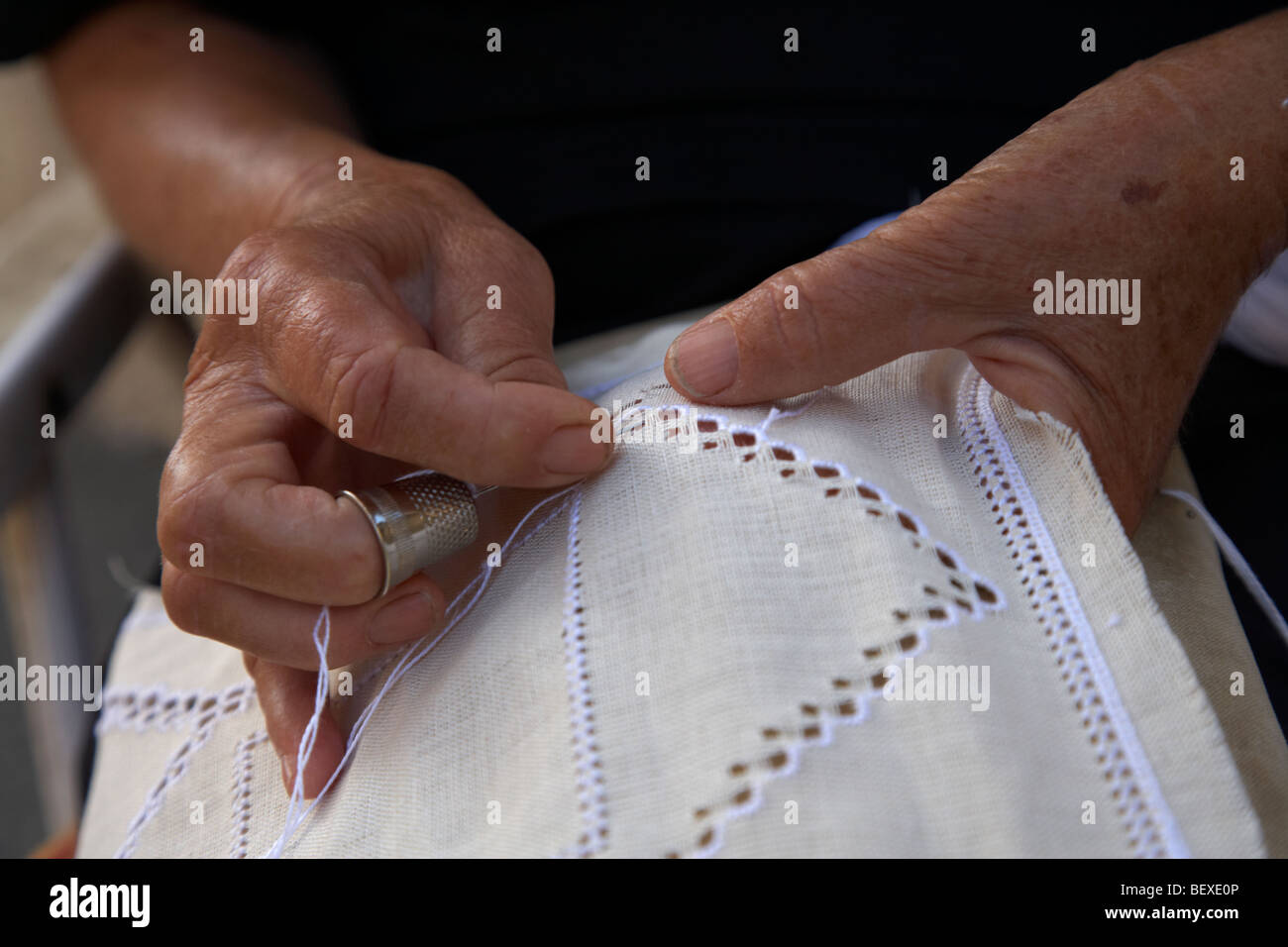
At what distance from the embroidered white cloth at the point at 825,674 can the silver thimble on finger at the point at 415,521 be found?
44 mm

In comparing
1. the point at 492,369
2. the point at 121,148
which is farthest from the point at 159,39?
the point at 492,369

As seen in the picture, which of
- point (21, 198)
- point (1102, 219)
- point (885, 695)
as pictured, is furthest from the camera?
point (21, 198)

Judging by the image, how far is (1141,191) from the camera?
63cm

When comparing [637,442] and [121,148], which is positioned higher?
[121,148]

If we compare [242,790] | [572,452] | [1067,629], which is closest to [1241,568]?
[1067,629]

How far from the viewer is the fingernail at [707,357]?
0.61m

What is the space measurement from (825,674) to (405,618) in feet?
0.83

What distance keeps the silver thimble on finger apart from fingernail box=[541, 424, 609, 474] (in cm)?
6

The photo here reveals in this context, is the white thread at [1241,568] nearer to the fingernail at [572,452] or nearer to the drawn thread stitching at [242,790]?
the fingernail at [572,452]

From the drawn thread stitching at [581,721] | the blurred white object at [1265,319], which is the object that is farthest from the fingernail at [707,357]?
the blurred white object at [1265,319]

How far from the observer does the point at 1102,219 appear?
622 millimetres
